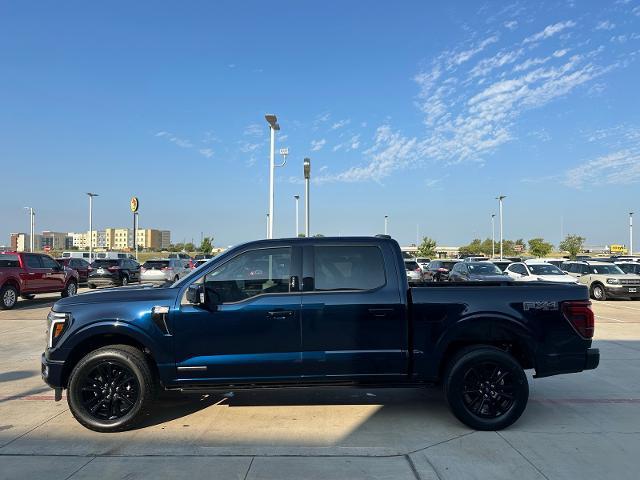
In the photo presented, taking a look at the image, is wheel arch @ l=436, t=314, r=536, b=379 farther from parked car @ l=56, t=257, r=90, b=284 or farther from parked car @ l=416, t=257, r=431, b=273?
parked car @ l=56, t=257, r=90, b=284

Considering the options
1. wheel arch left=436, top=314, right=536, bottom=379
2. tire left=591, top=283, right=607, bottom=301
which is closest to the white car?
tire left=591, top=283, right=607, bottom=301

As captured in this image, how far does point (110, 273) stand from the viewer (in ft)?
79.2

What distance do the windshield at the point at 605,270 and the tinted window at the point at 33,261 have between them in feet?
71.7

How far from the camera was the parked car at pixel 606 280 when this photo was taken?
19.6m

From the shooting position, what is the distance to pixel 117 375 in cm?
502

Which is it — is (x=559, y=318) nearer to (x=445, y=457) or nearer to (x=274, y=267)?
(x=445, y=457)

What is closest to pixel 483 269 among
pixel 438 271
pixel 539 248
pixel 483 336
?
pixel 438 271

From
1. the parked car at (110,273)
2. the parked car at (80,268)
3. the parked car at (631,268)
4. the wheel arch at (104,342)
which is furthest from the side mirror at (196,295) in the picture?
the parked car at (631,268)

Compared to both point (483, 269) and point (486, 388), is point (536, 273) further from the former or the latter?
point (486, 388)

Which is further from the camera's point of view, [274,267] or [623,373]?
[623,373]

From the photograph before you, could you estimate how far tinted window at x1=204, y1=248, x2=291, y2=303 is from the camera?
5062mm

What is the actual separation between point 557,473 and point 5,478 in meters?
4.47

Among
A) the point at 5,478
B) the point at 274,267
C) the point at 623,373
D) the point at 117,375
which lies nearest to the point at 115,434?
the point at 117,375

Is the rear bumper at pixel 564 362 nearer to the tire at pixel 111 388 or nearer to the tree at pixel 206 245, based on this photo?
the tire at pixel 111 388
